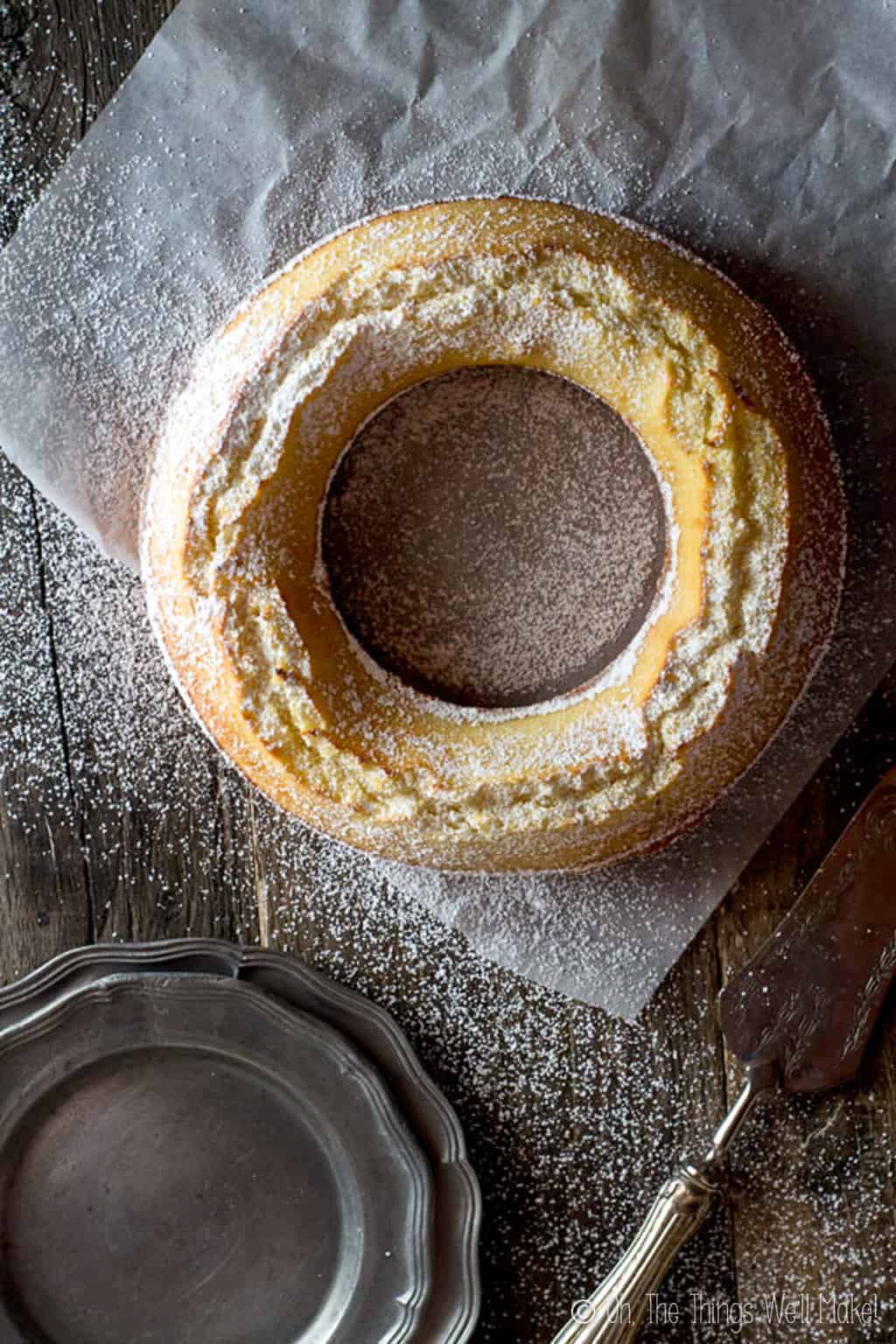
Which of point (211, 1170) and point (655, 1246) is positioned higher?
point (655, 1246)

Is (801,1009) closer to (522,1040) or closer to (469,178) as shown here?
(522,1040)

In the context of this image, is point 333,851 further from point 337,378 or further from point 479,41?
point 479,41

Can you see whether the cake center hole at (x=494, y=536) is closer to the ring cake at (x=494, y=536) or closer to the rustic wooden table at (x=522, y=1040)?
the ring cake at (x=494, y=536)

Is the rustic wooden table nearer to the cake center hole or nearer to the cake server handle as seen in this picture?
the cake server handle

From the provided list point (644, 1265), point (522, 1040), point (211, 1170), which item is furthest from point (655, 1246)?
point (211, 1170)

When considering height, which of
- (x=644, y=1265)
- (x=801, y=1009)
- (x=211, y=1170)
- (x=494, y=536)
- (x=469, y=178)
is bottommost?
(x=211, y=1170)
